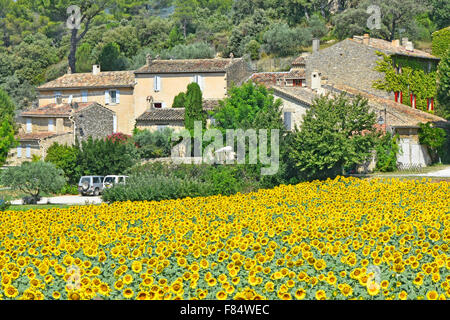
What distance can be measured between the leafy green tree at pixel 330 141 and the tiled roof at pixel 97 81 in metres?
24.7

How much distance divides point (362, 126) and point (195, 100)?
17.5 metres

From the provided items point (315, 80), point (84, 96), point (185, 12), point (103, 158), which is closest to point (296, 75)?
point (315, 80)

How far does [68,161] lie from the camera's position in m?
44.3

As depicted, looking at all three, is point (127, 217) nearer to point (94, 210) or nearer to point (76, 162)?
point (94, 210)

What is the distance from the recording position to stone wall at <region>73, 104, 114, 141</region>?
53438mm

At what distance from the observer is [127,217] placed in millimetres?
16094

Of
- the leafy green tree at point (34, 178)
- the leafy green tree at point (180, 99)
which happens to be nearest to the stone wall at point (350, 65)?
the leafy green tree at point (180, 99)

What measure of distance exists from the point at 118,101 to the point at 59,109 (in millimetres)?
5247

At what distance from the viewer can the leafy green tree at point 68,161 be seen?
145 ft

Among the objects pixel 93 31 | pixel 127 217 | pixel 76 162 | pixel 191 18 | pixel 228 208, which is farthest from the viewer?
pixel 191 18

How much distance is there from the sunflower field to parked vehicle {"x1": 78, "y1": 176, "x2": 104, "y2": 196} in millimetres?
24351

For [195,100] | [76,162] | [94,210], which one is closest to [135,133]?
[195,100]

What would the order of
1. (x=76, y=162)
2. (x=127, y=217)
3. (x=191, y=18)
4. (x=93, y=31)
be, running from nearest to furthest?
(x=127, y=217)
(x=76, y=162)
(x=93, y=31)
(x=191, y=18)

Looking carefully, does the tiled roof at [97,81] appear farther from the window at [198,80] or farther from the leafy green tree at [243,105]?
the leafy green tree at [243,105]
